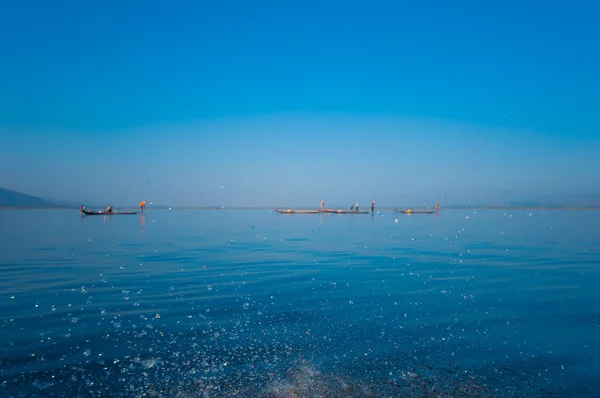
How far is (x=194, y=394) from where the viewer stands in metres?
6.35

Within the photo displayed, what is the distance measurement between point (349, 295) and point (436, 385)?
711 centimetres

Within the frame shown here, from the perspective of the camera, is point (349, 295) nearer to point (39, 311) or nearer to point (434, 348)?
point (434, 348)

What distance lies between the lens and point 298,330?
9.75 metres

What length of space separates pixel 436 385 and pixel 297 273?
11920 millimetres

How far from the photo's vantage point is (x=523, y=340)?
922 cm

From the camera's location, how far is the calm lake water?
270 inches

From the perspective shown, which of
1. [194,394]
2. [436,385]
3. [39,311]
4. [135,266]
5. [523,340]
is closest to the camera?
[194,394]

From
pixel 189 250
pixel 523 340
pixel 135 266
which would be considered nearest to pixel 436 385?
pixel 523 340

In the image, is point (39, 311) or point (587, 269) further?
point (587, 269)

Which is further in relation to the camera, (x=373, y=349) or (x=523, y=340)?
(x=523, y=340)

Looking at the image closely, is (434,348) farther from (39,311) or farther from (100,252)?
(100,252)

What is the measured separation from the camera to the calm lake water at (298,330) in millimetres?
6867

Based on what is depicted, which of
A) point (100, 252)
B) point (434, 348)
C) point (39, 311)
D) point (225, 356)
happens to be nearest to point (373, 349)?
point (434, 348)

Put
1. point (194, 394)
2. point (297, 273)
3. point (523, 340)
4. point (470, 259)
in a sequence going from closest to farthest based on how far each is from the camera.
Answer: point (194, 394)
point (523, 340)
point (297, 273)
point (470, 259)
